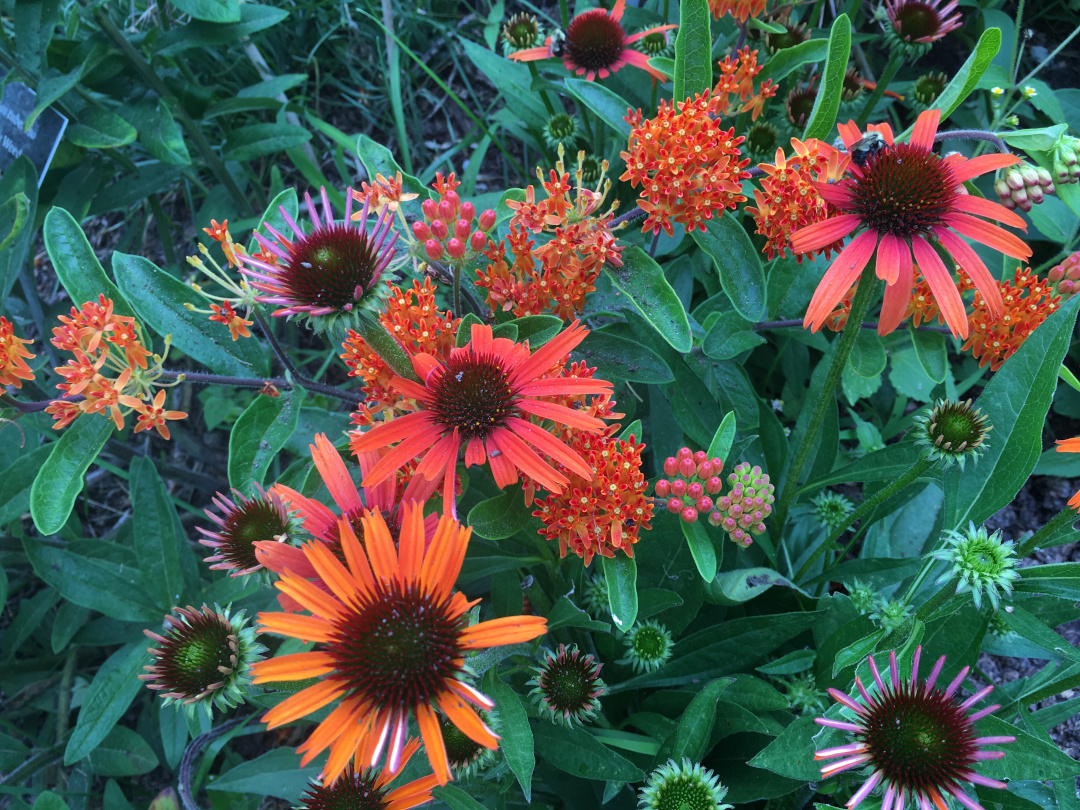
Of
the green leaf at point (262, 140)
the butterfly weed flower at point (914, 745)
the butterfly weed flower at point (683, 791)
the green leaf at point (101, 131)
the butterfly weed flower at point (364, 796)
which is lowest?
the butterfly weed flower at point (364, 796)

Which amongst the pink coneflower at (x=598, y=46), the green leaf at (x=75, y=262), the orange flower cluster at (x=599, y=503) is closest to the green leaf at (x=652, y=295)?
the orange flower cluster at (x=599, y=503)

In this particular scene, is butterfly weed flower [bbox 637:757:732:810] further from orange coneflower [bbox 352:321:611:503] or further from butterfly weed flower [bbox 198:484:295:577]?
butterfly weed flower [bbox 198:484:295:577]

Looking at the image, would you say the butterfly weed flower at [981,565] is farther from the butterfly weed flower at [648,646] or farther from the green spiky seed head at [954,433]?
the butterfly weed flower at [648,646]

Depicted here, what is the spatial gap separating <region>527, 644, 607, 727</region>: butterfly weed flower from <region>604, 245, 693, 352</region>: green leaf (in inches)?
25.8

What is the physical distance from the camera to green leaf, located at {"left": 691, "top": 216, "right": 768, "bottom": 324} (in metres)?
1.55

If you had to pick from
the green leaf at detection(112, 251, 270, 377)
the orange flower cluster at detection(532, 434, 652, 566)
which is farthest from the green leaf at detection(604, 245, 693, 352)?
the green leaf at detection(112, 251, 270, 377)

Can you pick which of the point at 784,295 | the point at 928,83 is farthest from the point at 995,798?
the point at 928,83

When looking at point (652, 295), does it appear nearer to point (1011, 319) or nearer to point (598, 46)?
point (1011, 319)

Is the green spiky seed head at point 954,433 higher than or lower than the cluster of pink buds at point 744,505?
higher

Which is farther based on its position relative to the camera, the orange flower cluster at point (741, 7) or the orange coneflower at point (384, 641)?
the orange flower cluster at point (741, 7)

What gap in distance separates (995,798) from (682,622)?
0.67 m

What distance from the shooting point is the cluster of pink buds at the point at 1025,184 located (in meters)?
1.33

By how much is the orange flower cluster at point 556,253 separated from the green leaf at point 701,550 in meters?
0.52

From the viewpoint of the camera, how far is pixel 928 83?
2.27 m
